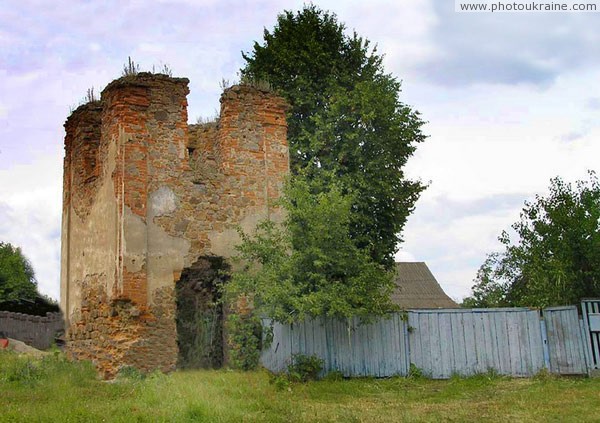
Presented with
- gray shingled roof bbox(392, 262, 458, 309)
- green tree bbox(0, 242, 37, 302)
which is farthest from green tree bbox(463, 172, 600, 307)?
green tree bbox(0, 242, 37, 302)

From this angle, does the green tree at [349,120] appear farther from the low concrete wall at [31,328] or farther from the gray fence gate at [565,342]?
the low concrete wall at [31,328]

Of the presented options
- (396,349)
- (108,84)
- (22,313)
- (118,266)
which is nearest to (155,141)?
(108,84)

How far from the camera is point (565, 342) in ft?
46.8

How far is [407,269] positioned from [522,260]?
67.4ft

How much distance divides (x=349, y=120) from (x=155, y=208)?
24.0 feet

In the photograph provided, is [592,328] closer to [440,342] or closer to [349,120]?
[440,342]

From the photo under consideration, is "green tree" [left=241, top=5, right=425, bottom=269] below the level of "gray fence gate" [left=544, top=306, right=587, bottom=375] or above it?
above

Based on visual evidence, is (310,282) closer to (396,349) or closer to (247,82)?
(396,349)

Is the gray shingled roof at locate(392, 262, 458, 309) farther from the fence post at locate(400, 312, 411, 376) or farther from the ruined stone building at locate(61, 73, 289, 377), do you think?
the ruined stone building at locate(61, 73, 289, 377)

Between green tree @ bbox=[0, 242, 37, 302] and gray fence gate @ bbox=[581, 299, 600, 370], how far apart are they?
29.4 metres

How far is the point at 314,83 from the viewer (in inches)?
821

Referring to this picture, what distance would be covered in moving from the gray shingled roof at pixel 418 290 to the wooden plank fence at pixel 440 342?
16.8 m

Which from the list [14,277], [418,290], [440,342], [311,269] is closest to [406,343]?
[440,342]

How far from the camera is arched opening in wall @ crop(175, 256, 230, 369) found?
50.2 ft
